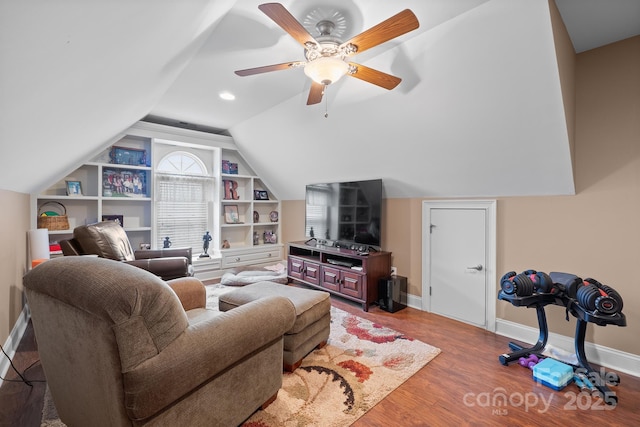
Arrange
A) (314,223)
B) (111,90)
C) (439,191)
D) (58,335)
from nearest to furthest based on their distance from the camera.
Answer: (58,335)
(111,90)
(439,191)
(314,223)

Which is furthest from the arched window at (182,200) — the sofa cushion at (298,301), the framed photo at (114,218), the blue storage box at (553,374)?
the blue storage box at (553,374)

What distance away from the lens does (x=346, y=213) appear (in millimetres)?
4070

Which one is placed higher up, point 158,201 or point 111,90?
point 111,90

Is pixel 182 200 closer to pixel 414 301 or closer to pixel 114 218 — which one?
pixel 114 218

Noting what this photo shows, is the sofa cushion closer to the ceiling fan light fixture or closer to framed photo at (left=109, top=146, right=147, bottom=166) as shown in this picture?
the ceiling fan light fixture

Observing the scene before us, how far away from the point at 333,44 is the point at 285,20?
1.60ft

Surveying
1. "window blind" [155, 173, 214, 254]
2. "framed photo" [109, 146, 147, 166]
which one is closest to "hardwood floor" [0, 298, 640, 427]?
"window blind" [155, 173, 214, 254]

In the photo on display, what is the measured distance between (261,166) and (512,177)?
3949 mm

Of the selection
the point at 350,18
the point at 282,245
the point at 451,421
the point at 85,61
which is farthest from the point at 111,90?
the point at 282,245

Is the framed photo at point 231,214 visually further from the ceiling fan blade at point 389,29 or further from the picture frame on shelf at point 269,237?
the ceiling fan blade at point 389,29

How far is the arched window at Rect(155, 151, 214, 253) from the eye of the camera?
4766mm

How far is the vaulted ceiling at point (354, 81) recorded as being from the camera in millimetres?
1250

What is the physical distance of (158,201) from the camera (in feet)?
15.4

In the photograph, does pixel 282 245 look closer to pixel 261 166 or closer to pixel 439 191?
pixel 261 166
